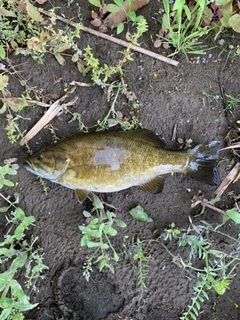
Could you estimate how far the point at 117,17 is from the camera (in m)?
3.01

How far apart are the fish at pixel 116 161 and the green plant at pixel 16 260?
352 millimetres

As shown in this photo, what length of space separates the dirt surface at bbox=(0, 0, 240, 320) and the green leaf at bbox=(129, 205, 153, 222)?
0.21 ft

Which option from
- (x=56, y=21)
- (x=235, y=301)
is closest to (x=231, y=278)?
(x=235, y=301)

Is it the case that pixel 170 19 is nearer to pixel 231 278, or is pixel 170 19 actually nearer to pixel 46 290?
pixel 231 278

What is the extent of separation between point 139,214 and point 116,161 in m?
0.52

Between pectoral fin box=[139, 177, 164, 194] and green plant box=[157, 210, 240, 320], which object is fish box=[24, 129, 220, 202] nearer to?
pectoral fin box=[139, 177, 164, 194]

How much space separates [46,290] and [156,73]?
201 cm

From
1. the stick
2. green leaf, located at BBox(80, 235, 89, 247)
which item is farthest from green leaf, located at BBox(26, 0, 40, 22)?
green leaf, located at BBox(80, 235, 89, 247)

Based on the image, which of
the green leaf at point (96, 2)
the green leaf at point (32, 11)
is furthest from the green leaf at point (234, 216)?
the green leaf at point (32, 11)

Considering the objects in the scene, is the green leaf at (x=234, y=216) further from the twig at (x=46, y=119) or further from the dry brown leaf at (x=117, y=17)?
the dry brown leaf at (x=117, y=17)

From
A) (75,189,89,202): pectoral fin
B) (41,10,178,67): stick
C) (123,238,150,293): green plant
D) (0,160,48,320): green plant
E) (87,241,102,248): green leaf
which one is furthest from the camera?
(123,238,150,293): green plant

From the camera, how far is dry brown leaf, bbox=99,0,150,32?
2992mm

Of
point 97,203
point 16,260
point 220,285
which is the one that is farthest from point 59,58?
point 220,285

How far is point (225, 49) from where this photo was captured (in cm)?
311
